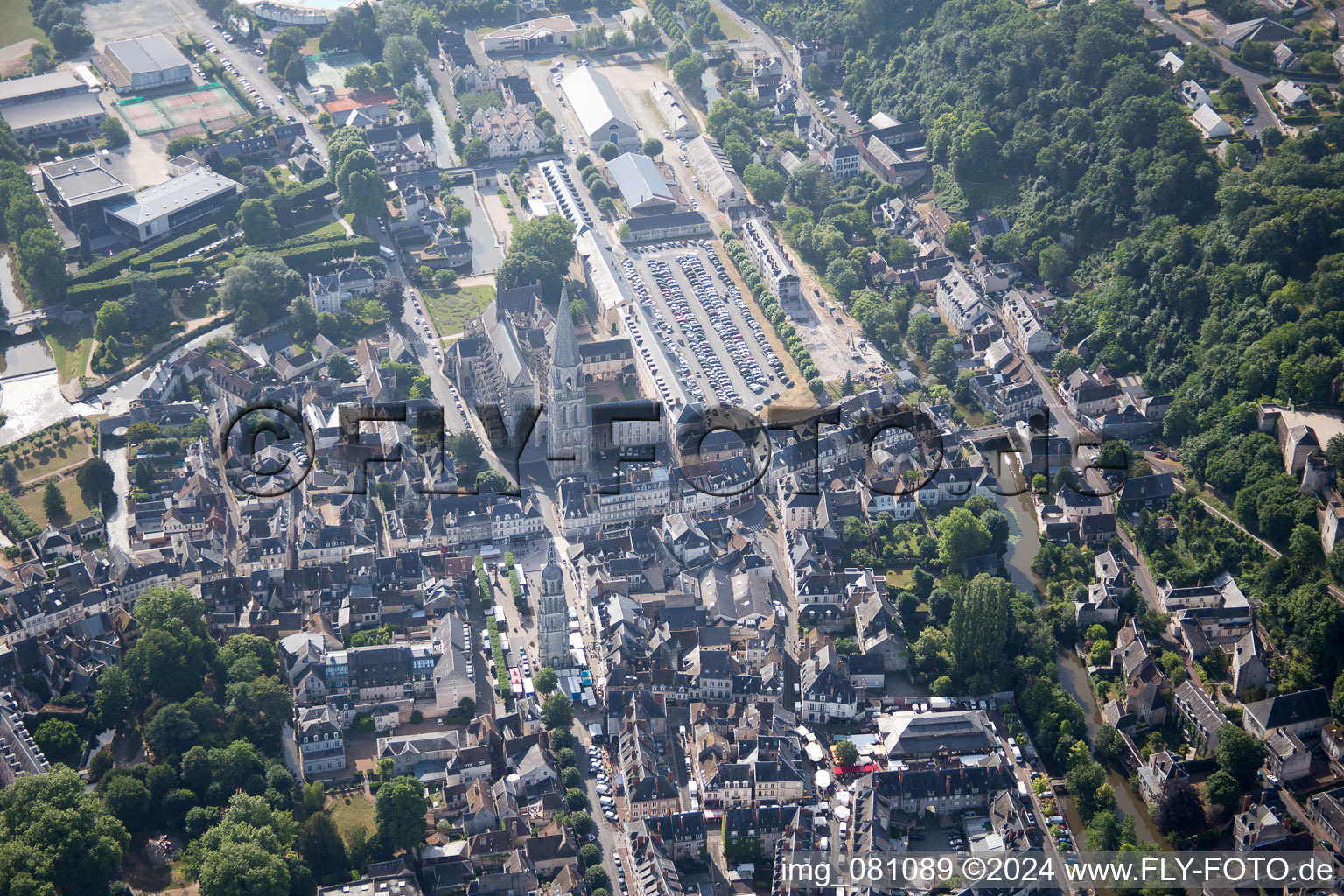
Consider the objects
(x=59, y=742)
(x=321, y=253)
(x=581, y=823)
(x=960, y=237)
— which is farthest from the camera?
(x=321, y=253)

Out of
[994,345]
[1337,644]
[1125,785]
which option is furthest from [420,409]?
[1337,644]

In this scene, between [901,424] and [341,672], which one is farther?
[901,424]

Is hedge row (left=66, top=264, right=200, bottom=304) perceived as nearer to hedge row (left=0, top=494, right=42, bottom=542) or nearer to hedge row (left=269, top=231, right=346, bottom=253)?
hedge row (left=269, top=231, right=346, bottom=253)

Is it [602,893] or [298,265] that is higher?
[298,265]

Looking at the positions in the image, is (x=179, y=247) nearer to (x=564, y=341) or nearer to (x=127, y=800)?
(x=564, y=341)

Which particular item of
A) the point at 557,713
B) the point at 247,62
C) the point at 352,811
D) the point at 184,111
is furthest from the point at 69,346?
the point at 557,713

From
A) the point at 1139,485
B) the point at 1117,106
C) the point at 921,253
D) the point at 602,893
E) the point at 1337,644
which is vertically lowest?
the point at 602,893

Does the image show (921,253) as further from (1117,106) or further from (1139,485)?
(1139,485)
